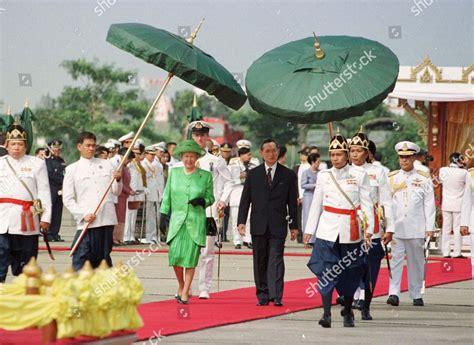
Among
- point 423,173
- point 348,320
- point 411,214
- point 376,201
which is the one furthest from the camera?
point 423,173

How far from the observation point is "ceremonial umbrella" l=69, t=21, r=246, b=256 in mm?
12945

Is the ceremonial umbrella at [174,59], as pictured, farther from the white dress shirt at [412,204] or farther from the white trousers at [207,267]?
the white dress shirt at [412,204]

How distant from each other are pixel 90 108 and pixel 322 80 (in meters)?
70.0

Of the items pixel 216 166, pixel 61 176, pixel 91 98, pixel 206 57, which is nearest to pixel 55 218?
pixel 61 176

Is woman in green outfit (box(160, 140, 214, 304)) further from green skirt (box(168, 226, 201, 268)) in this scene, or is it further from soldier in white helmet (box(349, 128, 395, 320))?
soldier in white helmet (box(349, 128, 395, 320))

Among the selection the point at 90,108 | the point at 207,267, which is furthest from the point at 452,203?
the point at 90,108

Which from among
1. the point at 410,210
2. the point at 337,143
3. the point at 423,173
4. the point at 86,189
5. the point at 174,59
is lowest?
the point at 410,210

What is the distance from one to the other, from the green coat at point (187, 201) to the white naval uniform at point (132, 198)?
10.9m

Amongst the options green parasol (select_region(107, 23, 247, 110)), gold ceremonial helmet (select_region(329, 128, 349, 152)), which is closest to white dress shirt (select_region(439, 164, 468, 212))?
green parasol (select_region(107, 23, 247, 110))

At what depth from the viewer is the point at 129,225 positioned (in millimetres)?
26156

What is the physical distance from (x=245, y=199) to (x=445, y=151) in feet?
43.6

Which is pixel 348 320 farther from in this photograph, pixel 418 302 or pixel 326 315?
pixel 418 302

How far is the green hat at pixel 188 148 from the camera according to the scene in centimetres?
1483

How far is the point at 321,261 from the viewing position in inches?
514
